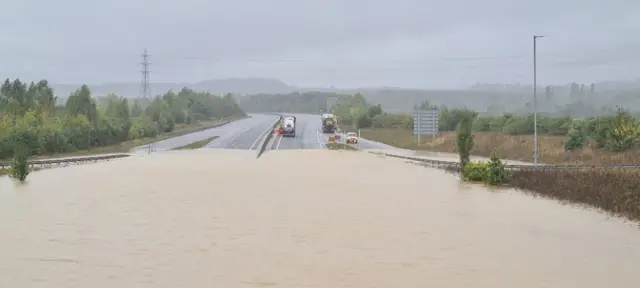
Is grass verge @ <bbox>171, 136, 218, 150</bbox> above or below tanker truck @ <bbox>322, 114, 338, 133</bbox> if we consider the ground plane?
below

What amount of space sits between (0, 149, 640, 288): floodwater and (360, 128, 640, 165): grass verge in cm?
1328

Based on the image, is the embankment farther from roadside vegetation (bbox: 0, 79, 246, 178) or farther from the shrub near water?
roadside vegetation (bbox: 0, 79, 246, 178)

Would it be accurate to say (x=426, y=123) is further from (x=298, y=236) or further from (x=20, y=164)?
(x=298, y=236)

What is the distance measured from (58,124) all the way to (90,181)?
2833 cm

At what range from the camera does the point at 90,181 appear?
31.6 metres

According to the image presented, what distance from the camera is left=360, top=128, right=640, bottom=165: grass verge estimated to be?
1609 inches

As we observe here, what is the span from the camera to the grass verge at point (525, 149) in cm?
4088

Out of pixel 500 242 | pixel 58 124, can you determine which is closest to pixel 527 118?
pixel 58 124

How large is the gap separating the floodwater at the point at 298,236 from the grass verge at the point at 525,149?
1328 centimetres

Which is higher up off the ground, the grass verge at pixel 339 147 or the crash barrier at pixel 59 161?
the grass verge at pixel 339 147

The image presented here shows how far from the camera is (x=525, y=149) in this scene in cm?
4981

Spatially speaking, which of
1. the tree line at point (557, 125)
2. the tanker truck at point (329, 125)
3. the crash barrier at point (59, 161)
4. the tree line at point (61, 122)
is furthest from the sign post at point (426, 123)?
the crash barrier at point (59, 161)

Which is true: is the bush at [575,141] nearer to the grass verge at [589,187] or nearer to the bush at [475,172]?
the grass verge at [589,187]

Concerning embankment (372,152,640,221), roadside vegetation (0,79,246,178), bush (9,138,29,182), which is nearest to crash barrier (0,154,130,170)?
roadside vegetation (0,79,246,178)
